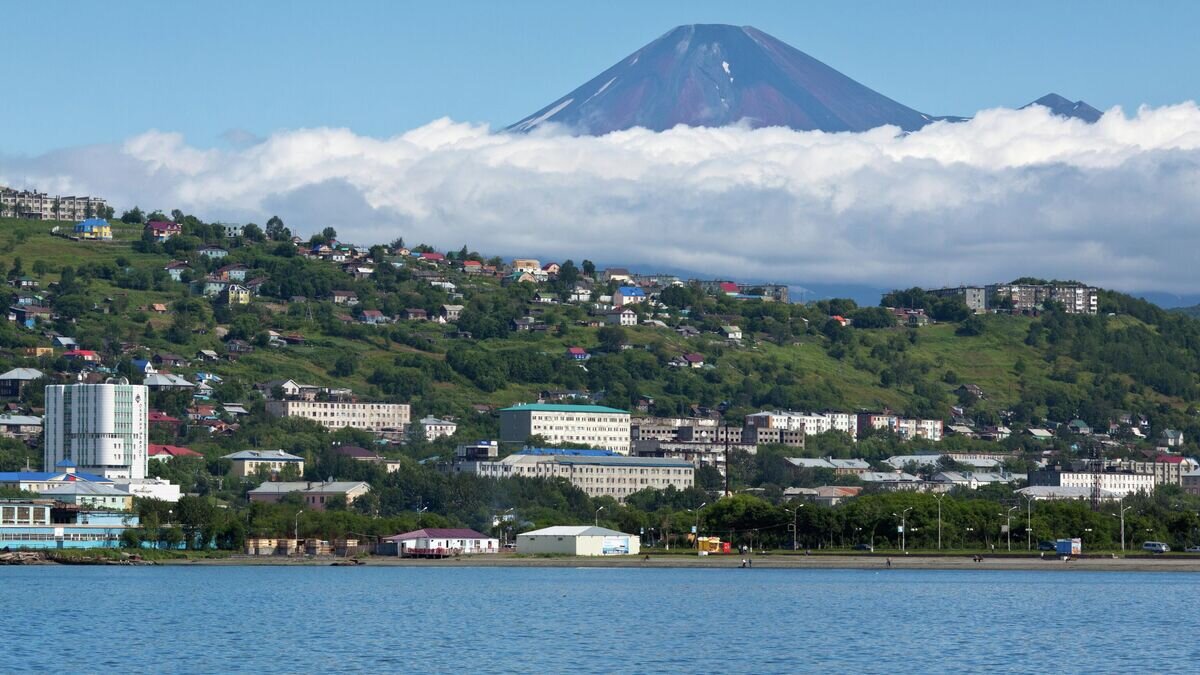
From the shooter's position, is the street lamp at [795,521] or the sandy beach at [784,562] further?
the street lamp at [795,521]

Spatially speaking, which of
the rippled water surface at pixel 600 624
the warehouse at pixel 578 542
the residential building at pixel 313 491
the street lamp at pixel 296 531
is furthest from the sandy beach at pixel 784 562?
the residential building at pixel 313 491

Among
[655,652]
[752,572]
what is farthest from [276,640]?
[752,572]

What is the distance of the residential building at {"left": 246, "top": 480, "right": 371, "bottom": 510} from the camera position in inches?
7347

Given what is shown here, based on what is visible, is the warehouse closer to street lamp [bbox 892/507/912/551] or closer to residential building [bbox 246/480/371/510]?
street lamp [bbox 892/507/912/551]

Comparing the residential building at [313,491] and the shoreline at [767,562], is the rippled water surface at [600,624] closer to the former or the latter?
the shoreline at [767,562]

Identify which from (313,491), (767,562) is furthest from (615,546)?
(313,491)

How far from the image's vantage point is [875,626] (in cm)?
7975

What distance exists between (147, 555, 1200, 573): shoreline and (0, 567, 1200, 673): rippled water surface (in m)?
7.51

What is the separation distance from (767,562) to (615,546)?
694 inches

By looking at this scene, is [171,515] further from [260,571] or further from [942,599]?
[942,599]

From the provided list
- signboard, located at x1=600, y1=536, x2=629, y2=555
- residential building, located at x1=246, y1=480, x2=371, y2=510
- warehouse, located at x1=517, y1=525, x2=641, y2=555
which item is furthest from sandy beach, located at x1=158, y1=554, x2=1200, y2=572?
residential building, located at x1=246, y1=480, x2=371, y2=510

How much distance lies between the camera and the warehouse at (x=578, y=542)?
148m

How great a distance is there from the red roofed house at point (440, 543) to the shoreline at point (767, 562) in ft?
7.85

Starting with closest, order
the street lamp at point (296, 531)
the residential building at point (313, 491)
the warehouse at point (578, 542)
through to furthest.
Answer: the warehouse at point (578, 542)
the street lamp at point (296, 531)
the residential building at point (313, 491)
